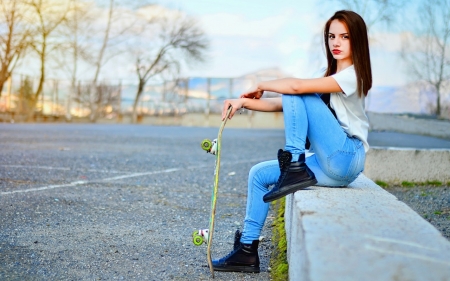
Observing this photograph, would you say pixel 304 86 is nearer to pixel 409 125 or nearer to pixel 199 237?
pixel 199 237

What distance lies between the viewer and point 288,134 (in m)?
3.43

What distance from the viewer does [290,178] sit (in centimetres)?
337

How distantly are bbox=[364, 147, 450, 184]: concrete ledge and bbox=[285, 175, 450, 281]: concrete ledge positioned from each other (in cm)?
449

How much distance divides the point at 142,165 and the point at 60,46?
23135 millimetres

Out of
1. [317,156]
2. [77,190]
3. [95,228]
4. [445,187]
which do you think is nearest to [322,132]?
[317,156]

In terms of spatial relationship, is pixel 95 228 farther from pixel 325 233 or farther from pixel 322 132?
pixel 325 233

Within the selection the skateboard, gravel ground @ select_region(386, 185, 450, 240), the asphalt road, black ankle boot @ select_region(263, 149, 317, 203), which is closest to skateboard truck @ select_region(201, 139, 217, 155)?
the skateboard

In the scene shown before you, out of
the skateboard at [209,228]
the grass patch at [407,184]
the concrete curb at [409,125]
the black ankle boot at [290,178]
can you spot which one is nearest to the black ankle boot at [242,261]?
the skateboard at [209,228]

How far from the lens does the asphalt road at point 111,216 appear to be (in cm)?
345

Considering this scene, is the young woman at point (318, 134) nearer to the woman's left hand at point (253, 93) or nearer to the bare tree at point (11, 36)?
the woman's left hand at point (253, 93)

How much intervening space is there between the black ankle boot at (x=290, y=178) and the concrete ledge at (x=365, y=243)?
1.22ft

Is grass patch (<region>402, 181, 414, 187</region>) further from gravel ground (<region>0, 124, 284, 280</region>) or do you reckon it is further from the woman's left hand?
the woman's left hand

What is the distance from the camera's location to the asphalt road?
345 cm

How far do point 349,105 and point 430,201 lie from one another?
2.92 m
